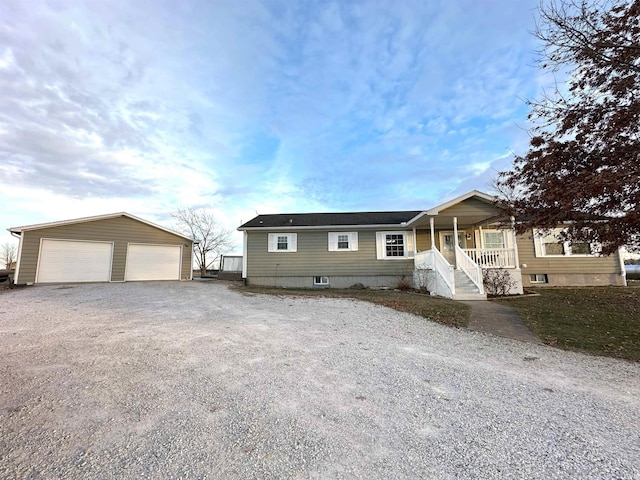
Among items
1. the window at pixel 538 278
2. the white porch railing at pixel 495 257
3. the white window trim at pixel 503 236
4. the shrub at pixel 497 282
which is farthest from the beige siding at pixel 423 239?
the window at pixel 538 278

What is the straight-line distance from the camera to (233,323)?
21.8ft

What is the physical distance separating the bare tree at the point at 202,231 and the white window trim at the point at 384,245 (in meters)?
20.4

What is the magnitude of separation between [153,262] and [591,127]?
63.0 feet

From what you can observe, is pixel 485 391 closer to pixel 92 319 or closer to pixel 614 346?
pixel 614 346

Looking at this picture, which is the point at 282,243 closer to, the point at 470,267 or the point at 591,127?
the point at 470,267

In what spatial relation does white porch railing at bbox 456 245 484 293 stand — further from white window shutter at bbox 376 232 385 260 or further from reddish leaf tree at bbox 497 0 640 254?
reddish leaf tree at bbox 497 0 640 254

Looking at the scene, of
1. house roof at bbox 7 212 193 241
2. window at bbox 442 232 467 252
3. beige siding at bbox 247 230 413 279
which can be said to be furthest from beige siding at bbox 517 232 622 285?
house roof at bbox 7 212 193 241

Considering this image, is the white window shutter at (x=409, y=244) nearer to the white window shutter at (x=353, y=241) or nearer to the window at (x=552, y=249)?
the white window shutter at (x=353, y=241)

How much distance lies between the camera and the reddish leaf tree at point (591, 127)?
5.67 m

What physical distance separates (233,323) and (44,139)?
1498 cm

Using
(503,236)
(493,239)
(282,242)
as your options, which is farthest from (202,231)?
(503,236)

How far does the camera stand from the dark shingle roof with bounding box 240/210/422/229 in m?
15.9

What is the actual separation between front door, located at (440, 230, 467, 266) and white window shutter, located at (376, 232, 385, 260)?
3.01 meters

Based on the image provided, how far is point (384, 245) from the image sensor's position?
15625mm
